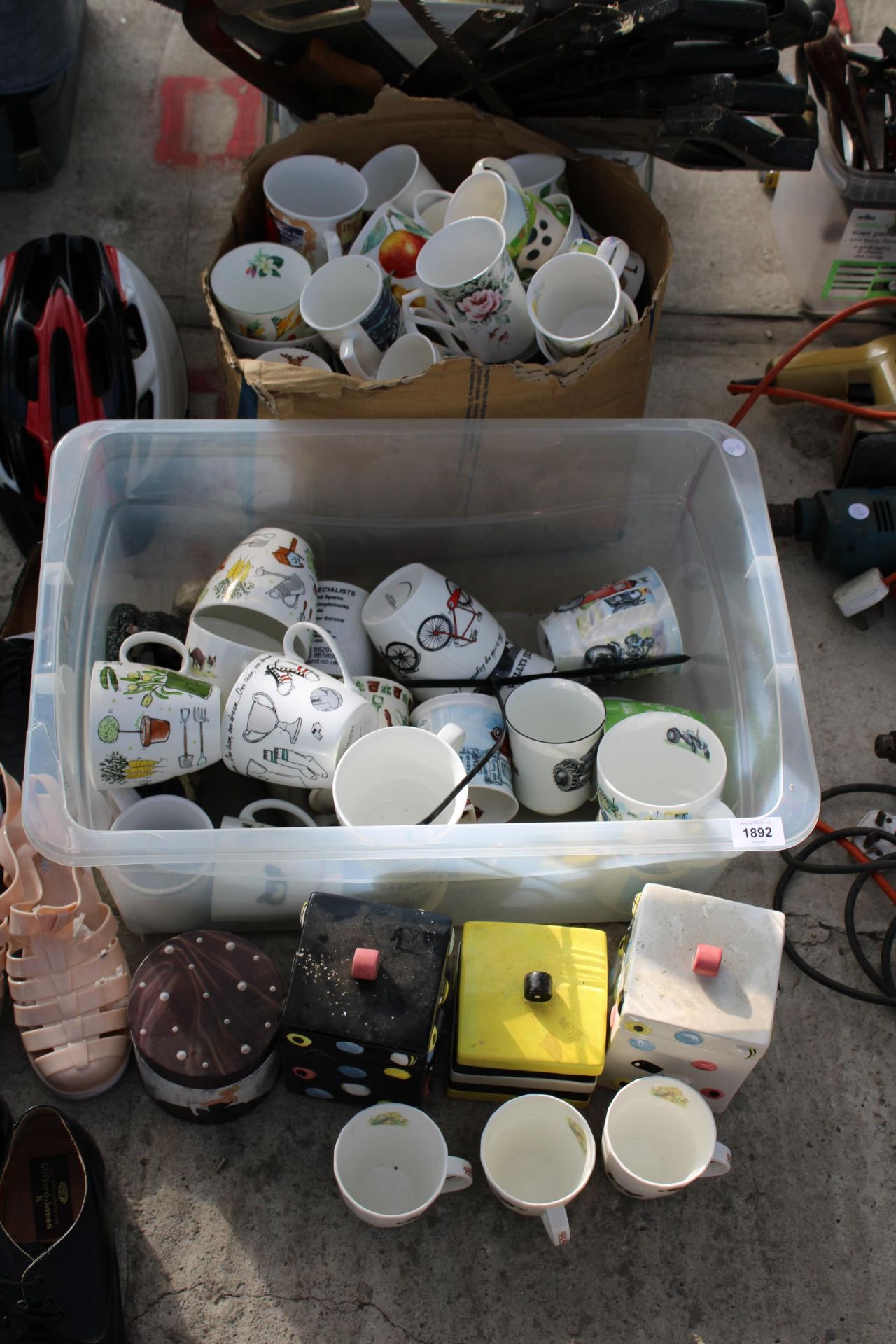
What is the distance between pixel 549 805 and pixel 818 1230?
22.6 inches

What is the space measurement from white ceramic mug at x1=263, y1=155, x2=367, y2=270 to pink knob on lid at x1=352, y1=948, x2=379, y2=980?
100 cm

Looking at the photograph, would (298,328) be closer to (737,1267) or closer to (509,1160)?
→ (509,1160)

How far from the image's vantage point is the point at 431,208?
1606 millimetres

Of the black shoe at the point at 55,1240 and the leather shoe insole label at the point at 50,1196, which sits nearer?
the black shoe at the point at 55,1240

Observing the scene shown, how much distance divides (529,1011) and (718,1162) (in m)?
0.25

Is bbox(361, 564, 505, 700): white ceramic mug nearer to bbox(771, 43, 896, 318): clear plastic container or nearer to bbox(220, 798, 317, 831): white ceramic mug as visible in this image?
bbox(220, 798, 317, 831): white ceramic mug

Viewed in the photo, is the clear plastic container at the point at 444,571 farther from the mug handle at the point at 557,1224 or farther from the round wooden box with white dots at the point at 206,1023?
the mug handle at the point at 557,1224

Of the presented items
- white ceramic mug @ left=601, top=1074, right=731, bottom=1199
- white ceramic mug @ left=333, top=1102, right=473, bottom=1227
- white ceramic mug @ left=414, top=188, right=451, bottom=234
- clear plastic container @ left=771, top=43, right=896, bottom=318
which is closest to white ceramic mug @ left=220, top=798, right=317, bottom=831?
white ceramic mug @ left=333, top=1102, right=473, bottom=1227

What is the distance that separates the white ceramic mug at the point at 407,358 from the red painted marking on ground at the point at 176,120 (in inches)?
37.2

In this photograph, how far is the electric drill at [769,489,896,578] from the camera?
165 cm

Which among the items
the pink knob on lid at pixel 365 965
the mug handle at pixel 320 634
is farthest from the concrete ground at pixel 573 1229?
the mug handle at pixel 320 634

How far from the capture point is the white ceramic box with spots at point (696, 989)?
1.11 meters

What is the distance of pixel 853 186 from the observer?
70.5 inches

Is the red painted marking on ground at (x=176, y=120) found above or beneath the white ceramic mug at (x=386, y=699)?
above
